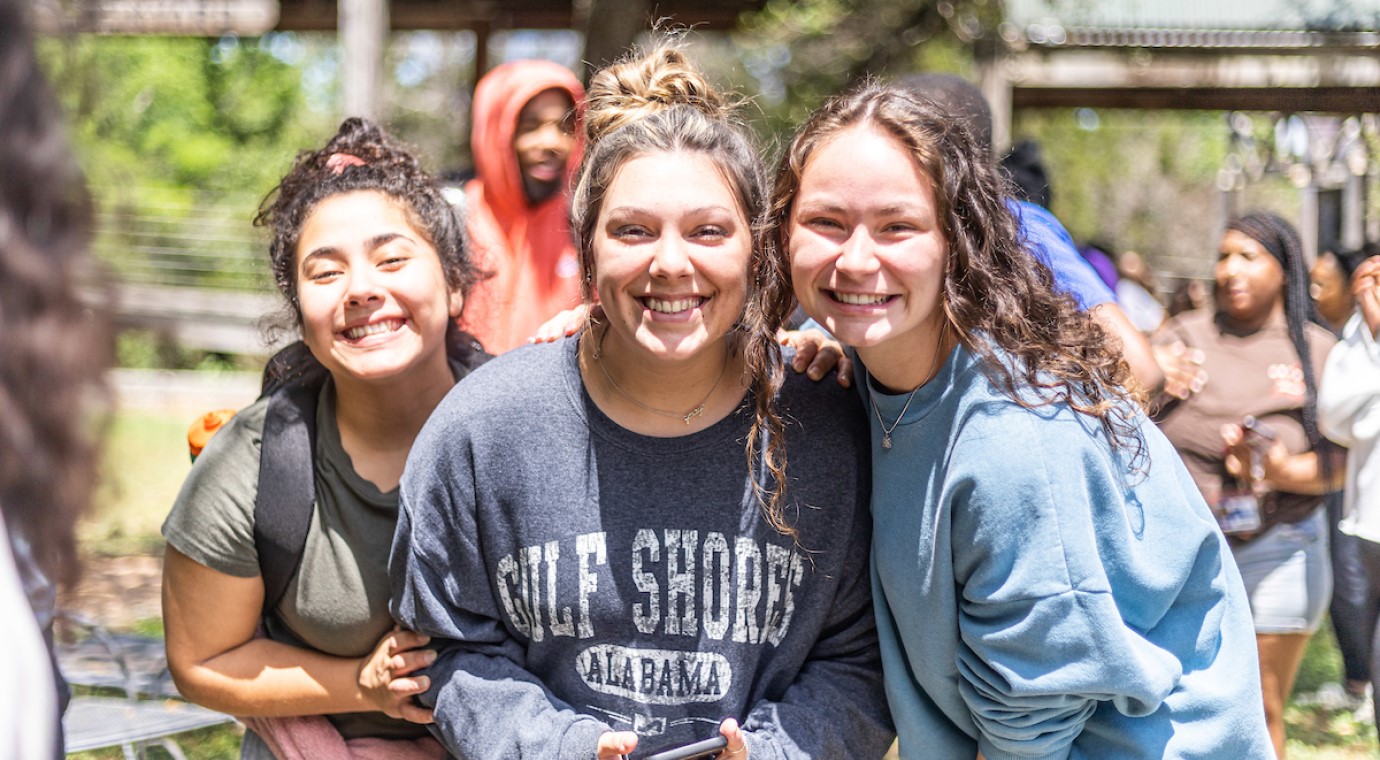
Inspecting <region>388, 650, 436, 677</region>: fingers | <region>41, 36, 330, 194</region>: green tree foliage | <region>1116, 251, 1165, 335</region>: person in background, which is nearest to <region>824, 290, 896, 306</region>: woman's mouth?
<region>388, 650, 436, 677</region>: fingers

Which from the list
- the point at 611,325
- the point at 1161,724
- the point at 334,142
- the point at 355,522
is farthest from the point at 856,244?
the point at 334,142

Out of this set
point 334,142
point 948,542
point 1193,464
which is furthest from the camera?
point 1193,464

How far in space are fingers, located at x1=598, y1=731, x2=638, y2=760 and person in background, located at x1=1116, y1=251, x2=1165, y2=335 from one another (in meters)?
5.53

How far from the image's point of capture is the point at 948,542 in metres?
1.85

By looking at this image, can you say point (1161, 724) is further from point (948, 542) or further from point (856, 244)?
point (856, 244)

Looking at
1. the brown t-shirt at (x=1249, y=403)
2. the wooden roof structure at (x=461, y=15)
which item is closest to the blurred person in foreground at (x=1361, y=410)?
the brown t-shirt at (x=1249, y=403)

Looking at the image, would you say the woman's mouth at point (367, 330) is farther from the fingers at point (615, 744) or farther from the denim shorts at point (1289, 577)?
the denim shorts at point (1289, 577)

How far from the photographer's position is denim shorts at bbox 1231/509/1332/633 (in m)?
3.87

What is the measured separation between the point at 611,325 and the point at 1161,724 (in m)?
1.08

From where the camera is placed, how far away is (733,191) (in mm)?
1965

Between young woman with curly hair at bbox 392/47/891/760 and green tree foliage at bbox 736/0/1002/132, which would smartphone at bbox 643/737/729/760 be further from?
green tree foliage at bbox 736/0/1002/132

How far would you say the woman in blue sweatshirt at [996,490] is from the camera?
1786mm

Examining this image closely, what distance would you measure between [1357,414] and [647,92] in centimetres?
264

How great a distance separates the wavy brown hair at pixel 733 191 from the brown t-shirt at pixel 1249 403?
7.64 feet
